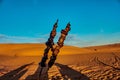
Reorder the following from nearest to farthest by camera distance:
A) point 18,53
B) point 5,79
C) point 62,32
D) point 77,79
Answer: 1. point 62,32
2. point 77,79
3. point 5,79
4. point 18,53

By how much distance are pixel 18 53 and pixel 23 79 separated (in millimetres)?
28554

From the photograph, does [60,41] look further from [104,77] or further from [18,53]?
[18,53]

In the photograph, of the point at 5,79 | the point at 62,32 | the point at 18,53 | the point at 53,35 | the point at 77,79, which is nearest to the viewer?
the point at 62,32

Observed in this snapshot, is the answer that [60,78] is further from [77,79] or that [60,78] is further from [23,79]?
[23,79]

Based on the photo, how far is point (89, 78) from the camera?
17.3 m

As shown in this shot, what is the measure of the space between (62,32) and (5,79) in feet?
34.4

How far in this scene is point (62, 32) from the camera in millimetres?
9109

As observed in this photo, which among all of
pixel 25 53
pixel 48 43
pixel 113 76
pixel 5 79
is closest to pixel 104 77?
pixel 113 76

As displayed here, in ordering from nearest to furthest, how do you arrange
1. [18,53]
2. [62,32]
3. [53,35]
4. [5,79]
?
1. [62,32]
2. [53,35]
3. [5,79]
4. [18,53]

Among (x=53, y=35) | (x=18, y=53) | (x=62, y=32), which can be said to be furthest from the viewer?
(x=18, y=53)

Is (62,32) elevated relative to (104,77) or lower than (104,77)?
elevated

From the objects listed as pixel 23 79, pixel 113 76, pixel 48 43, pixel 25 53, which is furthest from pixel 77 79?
pixel 25 53

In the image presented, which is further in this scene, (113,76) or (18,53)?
(18,53)

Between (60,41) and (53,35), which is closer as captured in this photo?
(60,41)
